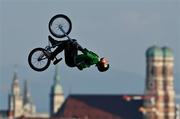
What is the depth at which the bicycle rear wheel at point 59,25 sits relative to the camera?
95.1 ft

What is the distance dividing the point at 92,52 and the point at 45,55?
1103 millimetres

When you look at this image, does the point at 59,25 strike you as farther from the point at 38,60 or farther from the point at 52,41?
the point at 38,60

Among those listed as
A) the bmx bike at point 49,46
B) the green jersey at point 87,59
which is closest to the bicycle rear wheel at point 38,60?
the bmx bike at point 49,46

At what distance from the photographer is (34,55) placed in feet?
99.6

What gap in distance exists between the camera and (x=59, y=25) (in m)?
29.3

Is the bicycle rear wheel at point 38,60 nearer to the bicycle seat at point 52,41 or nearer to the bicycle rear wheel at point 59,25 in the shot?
the bicycle seat at point 52,41

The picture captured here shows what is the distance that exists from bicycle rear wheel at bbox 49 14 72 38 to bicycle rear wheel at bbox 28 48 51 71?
0.80 meters

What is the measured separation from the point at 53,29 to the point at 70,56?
0.73 m

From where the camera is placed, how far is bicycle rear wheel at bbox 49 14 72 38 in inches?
1142

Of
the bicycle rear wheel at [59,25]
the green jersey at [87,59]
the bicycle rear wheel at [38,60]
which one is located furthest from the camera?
the bicycle rear wheel at [38,60]

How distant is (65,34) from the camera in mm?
29016

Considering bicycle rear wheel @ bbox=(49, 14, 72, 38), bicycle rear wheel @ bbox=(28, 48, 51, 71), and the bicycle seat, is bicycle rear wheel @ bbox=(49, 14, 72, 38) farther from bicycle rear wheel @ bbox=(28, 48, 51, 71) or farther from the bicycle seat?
bicycle rear wheel @ bbox=(28, 48, 51, 71)

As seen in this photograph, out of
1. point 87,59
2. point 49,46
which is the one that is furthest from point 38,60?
point 87,59

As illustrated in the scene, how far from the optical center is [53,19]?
29562 mm
